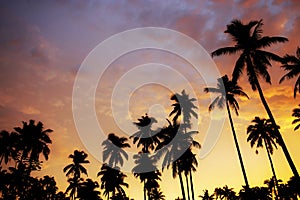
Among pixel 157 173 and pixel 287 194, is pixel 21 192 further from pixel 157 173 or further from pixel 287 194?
pixel 287 194

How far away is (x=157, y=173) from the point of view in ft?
207

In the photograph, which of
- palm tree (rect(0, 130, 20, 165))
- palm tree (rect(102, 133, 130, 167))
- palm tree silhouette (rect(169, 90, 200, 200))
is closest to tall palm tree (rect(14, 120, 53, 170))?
palm tree (rect(0, 130, 20, 165))

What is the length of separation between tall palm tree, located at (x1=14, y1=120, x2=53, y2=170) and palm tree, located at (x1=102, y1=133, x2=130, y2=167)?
12.5 m

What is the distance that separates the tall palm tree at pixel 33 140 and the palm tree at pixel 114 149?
12.5m

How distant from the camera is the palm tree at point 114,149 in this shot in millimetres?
60344

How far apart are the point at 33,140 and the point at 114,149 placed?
17.6 m

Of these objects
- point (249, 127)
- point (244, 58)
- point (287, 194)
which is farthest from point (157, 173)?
point (287, 194)

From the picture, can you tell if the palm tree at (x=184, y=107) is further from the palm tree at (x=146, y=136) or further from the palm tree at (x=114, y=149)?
the palm tree at (x=114, y=149)

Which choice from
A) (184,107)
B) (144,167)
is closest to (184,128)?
(184,107)

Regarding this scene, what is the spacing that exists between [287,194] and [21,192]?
83.0 metres

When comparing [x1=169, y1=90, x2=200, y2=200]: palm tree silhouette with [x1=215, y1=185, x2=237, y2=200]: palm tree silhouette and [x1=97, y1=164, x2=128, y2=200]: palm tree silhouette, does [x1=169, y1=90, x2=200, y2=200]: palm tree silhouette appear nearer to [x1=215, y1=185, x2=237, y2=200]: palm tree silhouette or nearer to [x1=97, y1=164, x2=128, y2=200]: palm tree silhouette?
[x1=97, y1=164, x2=128, y2=200]: palm tree silhouette


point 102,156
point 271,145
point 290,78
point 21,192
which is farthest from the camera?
point 102,156

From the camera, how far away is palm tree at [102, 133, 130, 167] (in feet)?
198

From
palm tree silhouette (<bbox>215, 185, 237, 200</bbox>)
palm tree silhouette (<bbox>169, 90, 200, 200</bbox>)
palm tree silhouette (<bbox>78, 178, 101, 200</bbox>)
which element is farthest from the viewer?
palm tree silhouette (<bbox>215, 185, 237, 200</bbox>)
